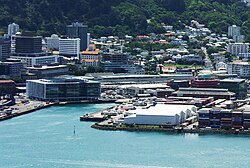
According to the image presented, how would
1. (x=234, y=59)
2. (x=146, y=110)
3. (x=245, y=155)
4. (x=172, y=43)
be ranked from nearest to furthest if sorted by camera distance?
(x=245, y=155)
(x=146, y=110)
(x=234, y=59)
(x=172, y=43)

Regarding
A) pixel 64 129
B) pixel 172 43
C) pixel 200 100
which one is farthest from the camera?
pixel 172 43

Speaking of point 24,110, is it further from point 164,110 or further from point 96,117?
point 164,110

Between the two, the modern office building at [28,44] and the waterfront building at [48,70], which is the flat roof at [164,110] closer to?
the waterfront building at [48,70]

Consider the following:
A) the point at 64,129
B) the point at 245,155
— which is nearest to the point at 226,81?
the point at 64,129

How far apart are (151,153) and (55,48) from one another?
1891cm

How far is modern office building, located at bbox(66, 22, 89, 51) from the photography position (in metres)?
39.1

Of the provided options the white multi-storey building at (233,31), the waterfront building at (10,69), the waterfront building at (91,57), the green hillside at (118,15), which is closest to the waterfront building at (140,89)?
the waterfront building at (10,69)

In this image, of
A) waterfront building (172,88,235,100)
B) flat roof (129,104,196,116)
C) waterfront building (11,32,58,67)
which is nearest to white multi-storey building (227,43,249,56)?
waterfront building (11,32,58,67)

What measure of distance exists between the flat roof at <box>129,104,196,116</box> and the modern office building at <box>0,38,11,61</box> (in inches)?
365

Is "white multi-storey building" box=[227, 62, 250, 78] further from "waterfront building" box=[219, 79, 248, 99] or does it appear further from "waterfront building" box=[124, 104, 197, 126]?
"waterfront building" box=[124, 104, 197, 126]

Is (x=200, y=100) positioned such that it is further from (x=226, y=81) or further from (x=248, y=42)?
(x=248, y=42)

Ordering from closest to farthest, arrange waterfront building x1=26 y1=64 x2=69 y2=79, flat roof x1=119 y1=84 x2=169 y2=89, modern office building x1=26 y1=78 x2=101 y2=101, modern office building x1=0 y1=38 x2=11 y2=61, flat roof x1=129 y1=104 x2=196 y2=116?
1. flat roof x1=129 y1=104 x2=196 y2=116
2. modern office building x1=26 y1=78 x2=101 y2=101
3. flat roof x1=119 y1=84 x2=169 y2=89
4. waterfront building x1=26 y1=64 x2=69 y2=79
5. modern office building x1=0 y1=38 x2=11 y2=61

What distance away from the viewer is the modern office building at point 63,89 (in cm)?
2859

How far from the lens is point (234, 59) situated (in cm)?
3822
